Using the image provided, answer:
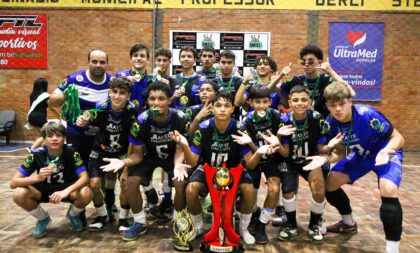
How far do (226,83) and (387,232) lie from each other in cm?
232

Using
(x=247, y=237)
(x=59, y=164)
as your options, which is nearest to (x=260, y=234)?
(x=247, y=237)

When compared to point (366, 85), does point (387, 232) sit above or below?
below

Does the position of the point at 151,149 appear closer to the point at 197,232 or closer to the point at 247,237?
the point at 197,232

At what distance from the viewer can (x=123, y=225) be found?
361cm

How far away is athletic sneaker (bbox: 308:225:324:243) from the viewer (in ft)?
11.0

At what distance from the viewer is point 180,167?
3254 millimetres

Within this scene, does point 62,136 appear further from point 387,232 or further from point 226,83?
point 387,232

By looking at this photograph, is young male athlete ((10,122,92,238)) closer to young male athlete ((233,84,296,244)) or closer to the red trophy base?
the red trophy base

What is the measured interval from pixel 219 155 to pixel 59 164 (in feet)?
5.06

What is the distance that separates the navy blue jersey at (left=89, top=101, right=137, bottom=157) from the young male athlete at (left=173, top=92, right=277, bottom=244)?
71cm

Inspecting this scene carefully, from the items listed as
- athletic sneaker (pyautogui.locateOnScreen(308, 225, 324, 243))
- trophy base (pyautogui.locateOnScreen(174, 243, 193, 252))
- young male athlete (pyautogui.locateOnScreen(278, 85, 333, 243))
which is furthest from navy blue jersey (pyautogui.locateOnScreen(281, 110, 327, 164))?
trophy base (pyautogui.locateOnScreen(174, 243, 193, 252))

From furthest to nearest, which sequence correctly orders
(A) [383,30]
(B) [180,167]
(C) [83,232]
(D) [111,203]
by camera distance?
1. (A) [383,30]
2. (D) [111,203]
3. (C) [83,232]
4. (B) [180,167]

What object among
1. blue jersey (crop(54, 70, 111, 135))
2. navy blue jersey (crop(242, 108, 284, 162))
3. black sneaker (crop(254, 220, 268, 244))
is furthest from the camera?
→ blue jersey (crop(54, 70, 111, 135))

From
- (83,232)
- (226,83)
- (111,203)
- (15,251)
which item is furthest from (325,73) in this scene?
(15,251)
